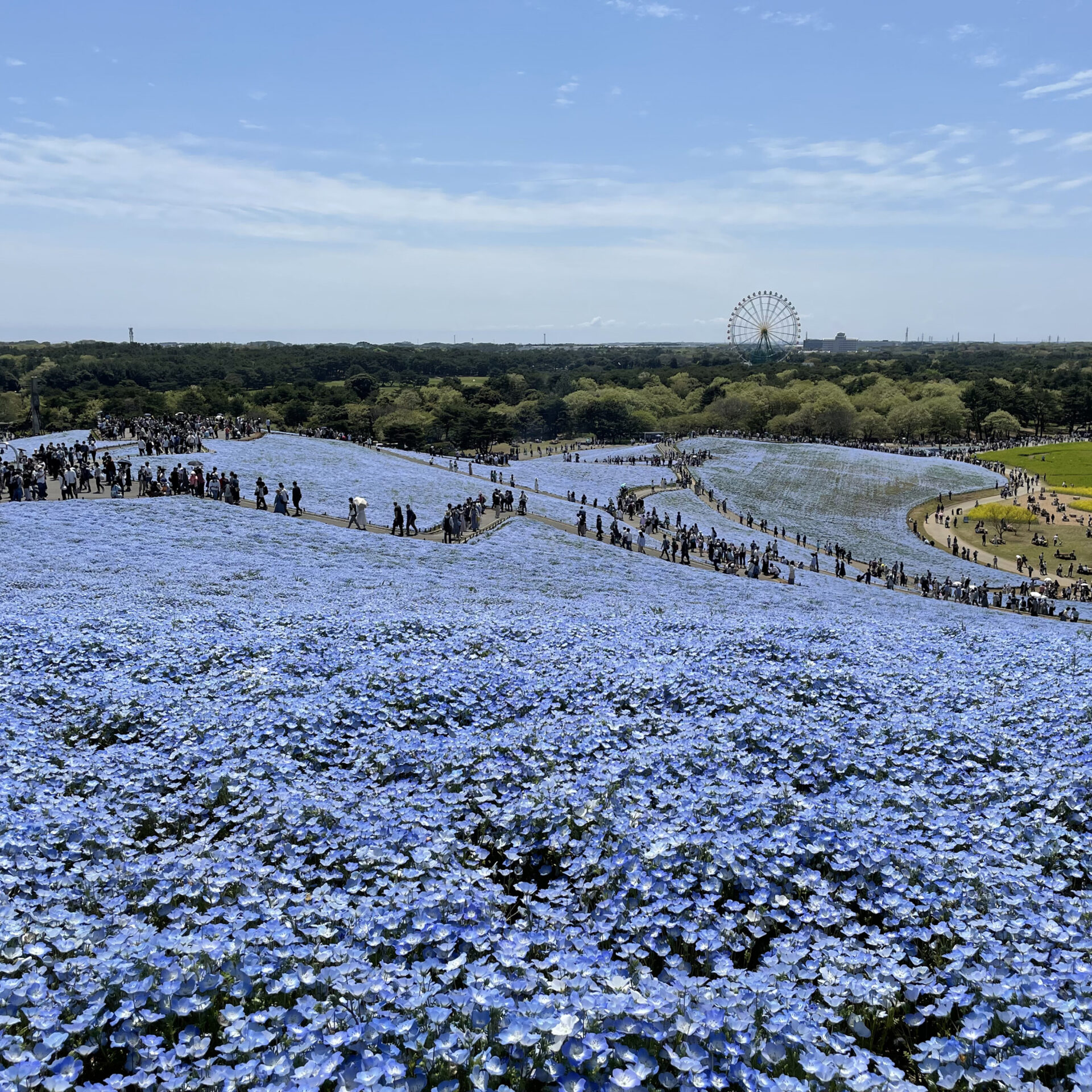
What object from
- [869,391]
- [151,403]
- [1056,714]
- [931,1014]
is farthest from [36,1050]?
[869,391]

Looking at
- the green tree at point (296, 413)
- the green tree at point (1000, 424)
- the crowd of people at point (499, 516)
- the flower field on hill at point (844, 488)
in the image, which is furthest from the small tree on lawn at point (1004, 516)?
the green tree at point (296, 413)

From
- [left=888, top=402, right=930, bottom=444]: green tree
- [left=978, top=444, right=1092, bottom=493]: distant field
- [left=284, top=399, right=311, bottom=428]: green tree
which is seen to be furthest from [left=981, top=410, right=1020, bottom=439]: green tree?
[left=284, top=399, right=311, bottom=428]: green tree

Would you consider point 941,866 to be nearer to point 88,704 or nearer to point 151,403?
point 88,704

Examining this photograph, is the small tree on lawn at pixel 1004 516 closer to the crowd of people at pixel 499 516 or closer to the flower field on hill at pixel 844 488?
the flower field on hill at pixel 844 488

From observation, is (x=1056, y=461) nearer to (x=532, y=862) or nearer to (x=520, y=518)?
(x=520, y=518)

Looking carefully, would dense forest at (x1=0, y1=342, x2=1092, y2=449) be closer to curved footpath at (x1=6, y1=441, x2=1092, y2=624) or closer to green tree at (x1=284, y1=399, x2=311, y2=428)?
green tree at (x1=284, y1=399, x2=311, y2=428)

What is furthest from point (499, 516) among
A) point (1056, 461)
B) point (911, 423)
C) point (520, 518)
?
point (911, 423)
